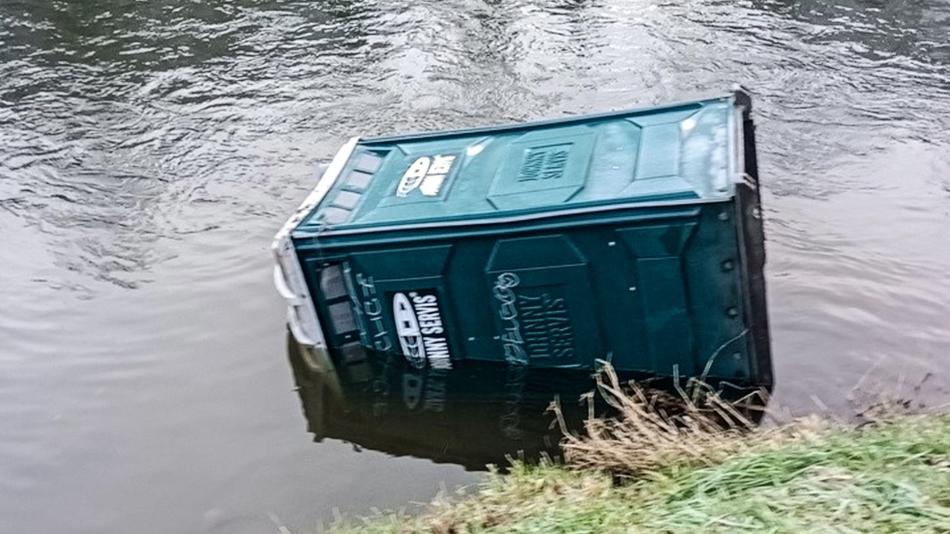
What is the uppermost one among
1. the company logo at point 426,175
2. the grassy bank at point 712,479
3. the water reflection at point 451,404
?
the company logo at point 426,175

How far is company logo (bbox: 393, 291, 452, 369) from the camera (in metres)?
6.02

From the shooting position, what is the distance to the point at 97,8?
1353 cm

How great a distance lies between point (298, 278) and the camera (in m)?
6.05

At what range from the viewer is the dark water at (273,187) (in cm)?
596

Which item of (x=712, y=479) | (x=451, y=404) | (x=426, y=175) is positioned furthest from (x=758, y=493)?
(x=426, y=175)

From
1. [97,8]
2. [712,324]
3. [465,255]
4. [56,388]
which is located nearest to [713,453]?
[712,324]

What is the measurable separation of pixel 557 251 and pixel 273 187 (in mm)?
4217

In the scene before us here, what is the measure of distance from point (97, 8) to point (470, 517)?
11394mm

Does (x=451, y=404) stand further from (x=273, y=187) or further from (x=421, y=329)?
(x=273, y=187)

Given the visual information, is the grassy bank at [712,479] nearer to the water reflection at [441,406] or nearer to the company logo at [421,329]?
the water reflection at [441,406]

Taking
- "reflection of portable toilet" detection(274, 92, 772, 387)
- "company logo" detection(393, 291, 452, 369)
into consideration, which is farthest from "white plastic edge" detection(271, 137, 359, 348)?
"company logo" detection(393, 291, 452, 369)

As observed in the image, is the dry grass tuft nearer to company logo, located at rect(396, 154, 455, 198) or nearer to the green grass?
the green grass

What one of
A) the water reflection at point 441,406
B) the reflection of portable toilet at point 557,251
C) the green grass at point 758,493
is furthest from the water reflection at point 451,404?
the green grass at point 758,493

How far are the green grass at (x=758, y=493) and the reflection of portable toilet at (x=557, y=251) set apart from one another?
91 centimetres
